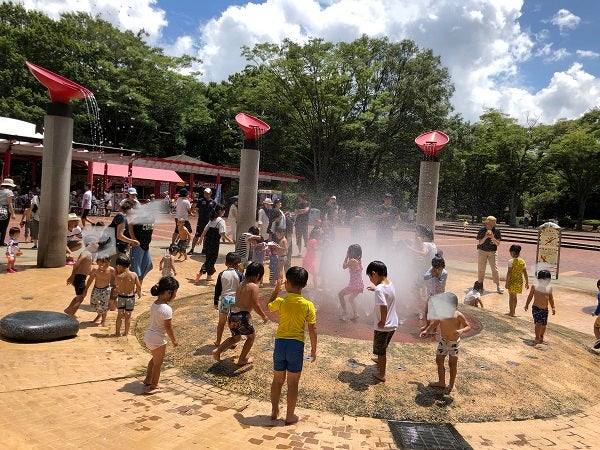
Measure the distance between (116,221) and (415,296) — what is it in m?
5.72

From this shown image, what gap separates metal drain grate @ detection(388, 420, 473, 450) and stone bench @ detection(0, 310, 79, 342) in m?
4.57

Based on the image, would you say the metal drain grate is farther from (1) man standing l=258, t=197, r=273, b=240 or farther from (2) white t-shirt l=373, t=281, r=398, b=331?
(1) man standing l=258, t=197, r=273, b=240

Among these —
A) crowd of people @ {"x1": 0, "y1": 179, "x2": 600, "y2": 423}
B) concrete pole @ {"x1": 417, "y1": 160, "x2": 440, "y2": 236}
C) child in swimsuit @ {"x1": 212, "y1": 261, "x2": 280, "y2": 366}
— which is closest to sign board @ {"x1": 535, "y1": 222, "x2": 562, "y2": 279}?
crowd of people @ {"x1": 0, "y1": 179, "x2": 600, "y2": 423}

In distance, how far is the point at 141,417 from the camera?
4.29 m

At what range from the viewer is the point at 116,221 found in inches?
312

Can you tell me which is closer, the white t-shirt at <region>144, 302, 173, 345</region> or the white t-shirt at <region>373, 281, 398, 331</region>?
the white t-shirt at <region>144, 302, 173, 345</region>

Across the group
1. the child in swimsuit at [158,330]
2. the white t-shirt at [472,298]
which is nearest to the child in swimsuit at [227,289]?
the child in swimsuit at [158,330]

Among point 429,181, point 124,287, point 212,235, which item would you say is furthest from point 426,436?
point 429,181

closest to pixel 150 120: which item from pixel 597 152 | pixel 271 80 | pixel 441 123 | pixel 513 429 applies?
pixel 271 80

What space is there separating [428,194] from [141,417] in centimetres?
891

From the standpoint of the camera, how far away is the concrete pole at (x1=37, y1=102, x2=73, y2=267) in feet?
35.1

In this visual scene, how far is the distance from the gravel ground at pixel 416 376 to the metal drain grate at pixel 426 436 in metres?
0.14

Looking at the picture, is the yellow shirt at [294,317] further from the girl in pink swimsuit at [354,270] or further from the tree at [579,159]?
the tree at [579,159]

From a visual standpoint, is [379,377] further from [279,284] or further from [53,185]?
[53,185]
